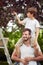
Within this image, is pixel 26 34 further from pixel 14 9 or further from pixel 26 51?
pixel 14 9

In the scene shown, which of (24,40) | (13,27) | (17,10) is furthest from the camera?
(13,27)

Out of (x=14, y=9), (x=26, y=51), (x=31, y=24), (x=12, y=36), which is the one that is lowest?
(x=12, y=36)

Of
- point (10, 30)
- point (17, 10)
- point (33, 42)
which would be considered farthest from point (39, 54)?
point (10, 30)

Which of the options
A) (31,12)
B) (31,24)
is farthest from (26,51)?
(31,12)

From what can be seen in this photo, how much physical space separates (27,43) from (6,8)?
1496mm

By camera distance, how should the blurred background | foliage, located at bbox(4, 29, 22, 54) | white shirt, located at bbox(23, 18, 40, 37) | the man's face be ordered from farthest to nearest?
foliage, located at bbox(4, 29, 22, 54) → the blurred background → white shirt, located at bbox(23, 18, 40, 37) → the man's face

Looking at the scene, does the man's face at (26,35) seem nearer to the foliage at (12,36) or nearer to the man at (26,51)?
the man at (26,51)

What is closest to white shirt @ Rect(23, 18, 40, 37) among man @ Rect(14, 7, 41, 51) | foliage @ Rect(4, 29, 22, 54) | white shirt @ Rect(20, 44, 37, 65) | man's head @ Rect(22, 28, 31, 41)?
man @ Rect(14, 7, 41, 51)

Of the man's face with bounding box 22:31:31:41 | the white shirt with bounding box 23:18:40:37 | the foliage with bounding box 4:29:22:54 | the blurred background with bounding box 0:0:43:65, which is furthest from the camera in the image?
the foliage with bounding box 4:29:22:54

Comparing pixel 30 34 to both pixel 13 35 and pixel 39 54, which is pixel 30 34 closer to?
pixel 39 54

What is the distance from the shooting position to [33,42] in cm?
753

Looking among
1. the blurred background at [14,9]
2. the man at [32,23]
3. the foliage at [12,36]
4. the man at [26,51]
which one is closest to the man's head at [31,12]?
the man at [32,23]

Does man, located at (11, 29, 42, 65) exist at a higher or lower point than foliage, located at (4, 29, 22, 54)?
higher

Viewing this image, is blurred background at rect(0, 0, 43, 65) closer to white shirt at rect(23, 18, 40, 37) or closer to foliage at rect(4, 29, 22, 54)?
foliage at rect(4, 29, 22, 54)
